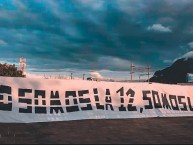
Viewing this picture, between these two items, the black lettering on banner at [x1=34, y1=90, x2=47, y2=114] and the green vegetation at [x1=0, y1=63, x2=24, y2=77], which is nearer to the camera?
the black lettering on banner at [x1=34, y1=90, x2=47, y2=114]

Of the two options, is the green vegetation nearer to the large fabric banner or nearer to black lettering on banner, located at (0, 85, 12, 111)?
the large fabric banner

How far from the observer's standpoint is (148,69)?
66.4 meters

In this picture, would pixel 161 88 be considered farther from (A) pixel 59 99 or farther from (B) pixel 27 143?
(B) pixel 27 143

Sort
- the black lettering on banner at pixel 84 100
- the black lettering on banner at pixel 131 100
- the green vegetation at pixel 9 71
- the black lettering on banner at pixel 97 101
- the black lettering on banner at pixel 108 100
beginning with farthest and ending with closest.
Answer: the green vegetation at pixel 9 71
the black lettering on banner at pixel 131 100
the black lettering on banner at pixel 108 100
the black lettering on banner at pixel 97 101
the black lettering on banner at pixel 84 100

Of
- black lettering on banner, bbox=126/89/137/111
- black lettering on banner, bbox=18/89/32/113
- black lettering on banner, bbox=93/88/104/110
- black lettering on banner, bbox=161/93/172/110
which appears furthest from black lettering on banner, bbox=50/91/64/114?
black lettering on banner, bbox=161/93/172/110

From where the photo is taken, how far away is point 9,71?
77000 mm

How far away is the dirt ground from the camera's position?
1551cm

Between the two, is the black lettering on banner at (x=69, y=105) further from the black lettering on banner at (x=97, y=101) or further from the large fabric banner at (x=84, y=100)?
the black lettering on banner at (x=97, y=101)

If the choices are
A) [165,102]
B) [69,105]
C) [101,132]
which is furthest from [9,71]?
[101,132]

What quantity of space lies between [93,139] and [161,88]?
11439mm

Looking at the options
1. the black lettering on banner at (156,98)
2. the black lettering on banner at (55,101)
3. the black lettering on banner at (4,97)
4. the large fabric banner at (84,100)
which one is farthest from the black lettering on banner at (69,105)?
the black lettering on banner at (156,98)

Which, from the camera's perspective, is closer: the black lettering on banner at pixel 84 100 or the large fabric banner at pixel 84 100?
the large fabric banner at pixel 84 100

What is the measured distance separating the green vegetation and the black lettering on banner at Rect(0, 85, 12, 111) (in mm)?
55539

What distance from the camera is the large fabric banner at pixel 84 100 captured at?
20495 millimetres
